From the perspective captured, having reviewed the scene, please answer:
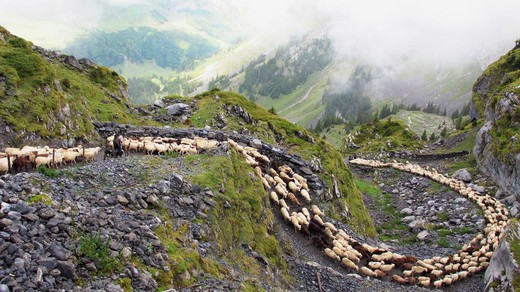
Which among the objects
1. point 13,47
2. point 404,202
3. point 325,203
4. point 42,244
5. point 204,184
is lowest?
point 404,202

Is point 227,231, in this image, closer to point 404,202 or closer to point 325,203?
point 325,203

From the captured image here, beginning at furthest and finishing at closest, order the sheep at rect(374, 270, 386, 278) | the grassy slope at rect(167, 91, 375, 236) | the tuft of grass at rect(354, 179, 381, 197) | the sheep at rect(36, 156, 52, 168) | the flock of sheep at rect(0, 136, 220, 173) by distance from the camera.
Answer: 1. the tuft of grass at rect(354, 179, 381, 197)
2. the grassy slope at rect(167, 91, 375, 236)
3. the sheep at rect(374, 270, 386, 278)
4. the sheep at rect(36, 156, 52, 168)
5. the flock of sheep at rect(0, 136, 220, 173)

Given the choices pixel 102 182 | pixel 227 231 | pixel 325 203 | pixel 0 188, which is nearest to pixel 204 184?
pixel 227 231

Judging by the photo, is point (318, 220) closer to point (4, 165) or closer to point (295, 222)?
point (295, 222)

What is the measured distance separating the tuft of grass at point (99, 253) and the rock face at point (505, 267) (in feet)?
69.2

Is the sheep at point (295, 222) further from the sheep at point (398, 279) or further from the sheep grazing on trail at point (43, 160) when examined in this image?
the sheep grazing on trail at point (43, 160)

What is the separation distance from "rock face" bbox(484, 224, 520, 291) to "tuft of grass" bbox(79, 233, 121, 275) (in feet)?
69.2

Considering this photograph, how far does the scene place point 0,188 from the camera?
12836 millimetres

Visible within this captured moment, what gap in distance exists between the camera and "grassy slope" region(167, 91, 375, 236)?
3397 cm

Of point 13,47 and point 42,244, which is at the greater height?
point 13,47

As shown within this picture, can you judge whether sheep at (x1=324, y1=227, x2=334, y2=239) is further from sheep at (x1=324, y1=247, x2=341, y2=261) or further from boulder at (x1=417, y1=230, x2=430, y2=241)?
boulder at (x1=417, y1=230, x2=430, y2=241)

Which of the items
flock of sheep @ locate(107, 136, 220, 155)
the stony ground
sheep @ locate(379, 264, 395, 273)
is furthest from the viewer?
flock of sheep @ locate(107, 136, 220, 155)

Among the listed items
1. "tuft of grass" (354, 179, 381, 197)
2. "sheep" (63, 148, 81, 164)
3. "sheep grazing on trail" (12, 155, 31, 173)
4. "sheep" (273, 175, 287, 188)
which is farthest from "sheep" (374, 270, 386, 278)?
"tuft of grass" (354, 179, 381, 197)

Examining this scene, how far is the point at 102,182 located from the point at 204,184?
4927 millimetres
